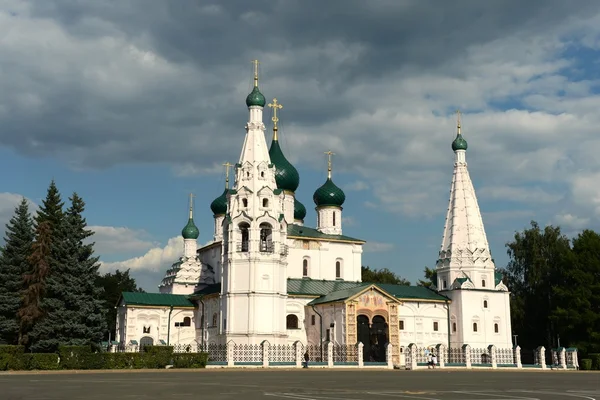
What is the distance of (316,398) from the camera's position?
1516 cm

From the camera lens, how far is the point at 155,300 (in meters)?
48.9

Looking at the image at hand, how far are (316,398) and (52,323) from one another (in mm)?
26305

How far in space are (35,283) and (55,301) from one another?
2377mm

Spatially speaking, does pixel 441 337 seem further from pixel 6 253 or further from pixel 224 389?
pixel 224 389

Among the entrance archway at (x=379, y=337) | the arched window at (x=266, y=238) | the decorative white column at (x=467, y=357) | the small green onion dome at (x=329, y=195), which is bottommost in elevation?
the decorative white column at (x=467, y=357)

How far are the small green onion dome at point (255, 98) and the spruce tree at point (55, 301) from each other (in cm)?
1433

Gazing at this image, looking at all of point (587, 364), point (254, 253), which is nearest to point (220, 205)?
point (254, 253)

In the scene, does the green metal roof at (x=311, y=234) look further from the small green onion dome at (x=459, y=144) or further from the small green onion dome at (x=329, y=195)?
the small green onion dome at (x=459, y=144)

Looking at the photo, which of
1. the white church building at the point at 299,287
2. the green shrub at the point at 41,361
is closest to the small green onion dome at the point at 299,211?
the white church building at the point at 299,287

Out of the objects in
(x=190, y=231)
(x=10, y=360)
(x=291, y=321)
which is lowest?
(x=10, y=360)

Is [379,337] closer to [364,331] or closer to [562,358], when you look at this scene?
[364,331]

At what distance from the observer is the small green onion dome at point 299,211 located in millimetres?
54412

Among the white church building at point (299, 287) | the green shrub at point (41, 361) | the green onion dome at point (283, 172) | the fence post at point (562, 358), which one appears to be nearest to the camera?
the green shrub at point (41, 361)

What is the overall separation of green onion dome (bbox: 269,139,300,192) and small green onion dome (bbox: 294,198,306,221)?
86.0 inches
